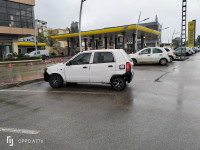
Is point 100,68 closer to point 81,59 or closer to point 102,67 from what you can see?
point 102,67

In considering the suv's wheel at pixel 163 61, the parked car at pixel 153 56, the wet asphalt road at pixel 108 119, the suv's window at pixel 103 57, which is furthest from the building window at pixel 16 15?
the suv's window at pixel 103 57

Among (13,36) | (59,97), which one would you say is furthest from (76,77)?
(13,36)

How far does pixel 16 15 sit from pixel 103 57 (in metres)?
28.6

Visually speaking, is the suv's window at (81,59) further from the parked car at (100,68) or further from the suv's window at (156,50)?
the suv's window at (156,50)

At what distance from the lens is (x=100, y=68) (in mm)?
6641

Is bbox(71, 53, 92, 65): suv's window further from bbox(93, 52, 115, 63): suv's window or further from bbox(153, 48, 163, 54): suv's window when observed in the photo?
bbox(153, 48, 163, 54): suv's window

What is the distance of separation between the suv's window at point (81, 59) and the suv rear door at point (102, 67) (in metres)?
0.28

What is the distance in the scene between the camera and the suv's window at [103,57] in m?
6.61

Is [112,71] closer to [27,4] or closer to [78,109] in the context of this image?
[78,109]

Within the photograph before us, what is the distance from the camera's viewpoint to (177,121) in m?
3.74

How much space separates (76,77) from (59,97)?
134cm

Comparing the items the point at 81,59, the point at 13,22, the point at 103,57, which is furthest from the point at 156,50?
the point at 13,22

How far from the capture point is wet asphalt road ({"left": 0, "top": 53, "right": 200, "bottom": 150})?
296 cm

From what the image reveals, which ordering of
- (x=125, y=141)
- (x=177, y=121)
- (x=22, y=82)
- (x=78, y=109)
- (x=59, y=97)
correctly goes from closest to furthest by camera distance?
(x=125, y=141), (x=177, y=121), (x=78, y=109), (x=59, y=97), (x=22, y=82)
